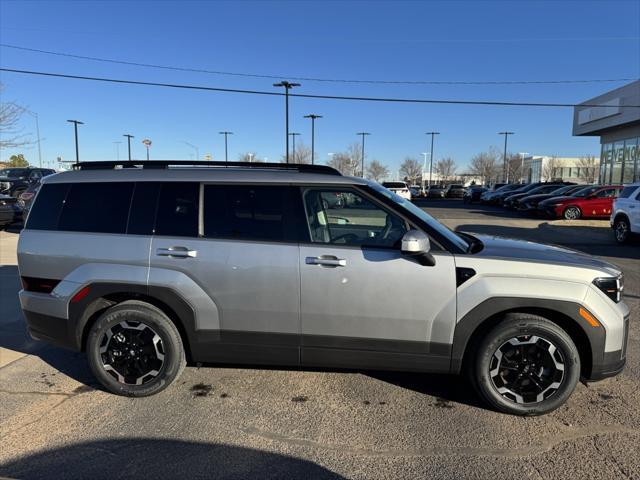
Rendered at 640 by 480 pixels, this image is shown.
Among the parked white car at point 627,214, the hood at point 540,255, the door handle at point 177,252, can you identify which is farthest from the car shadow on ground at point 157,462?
the parked white car at point 627,214

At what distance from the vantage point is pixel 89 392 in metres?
3.96

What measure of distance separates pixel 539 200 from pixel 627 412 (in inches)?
894

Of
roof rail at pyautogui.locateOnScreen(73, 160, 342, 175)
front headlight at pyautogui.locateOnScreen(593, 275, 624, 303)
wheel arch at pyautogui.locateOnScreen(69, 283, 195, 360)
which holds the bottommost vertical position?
wheel arch at pyautogui.locateOnScreen(69, 283, 195, 360)

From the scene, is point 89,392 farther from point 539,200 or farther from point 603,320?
point 539,200

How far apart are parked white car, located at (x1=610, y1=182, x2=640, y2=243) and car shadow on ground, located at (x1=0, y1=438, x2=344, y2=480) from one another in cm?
1250

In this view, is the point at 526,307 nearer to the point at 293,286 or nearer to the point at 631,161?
the point at 293,286

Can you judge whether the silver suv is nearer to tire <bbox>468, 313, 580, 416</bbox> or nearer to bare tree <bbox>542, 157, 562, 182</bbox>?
tire <bbox>468, 313, 580, 416</bbox>

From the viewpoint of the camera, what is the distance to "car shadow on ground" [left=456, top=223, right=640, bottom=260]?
11825mm

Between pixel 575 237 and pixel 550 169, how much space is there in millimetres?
93473

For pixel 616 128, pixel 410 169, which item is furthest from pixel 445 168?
pixel 616 128

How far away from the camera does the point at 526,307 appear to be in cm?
350

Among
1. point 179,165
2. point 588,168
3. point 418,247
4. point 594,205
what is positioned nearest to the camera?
point 418,247

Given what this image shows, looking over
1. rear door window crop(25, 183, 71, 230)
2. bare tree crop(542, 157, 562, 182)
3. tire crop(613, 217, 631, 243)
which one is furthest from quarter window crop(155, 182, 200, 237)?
bare tree crop(542, 157, 562, 182)

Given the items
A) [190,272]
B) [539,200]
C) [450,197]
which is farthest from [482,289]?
[450,197]
